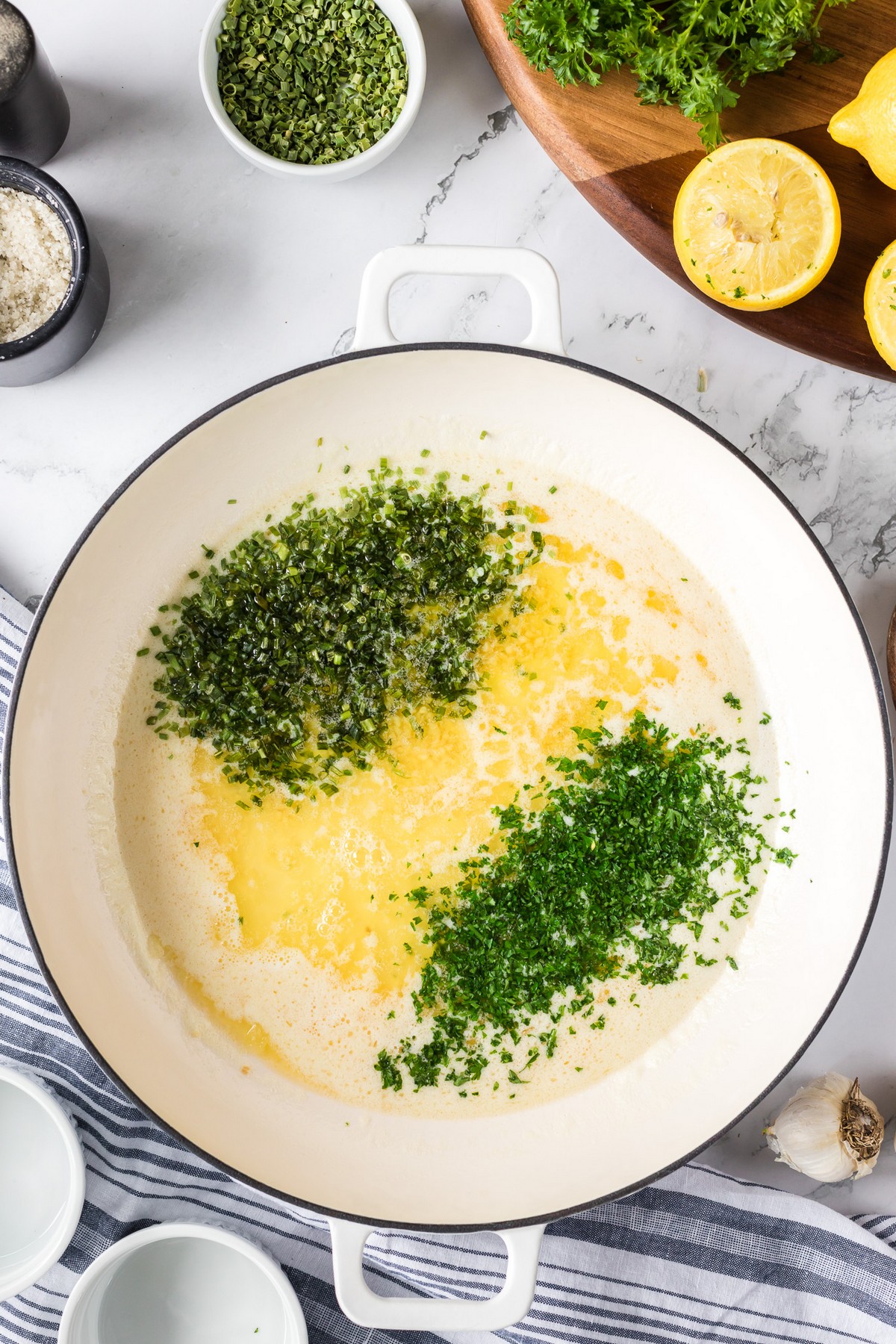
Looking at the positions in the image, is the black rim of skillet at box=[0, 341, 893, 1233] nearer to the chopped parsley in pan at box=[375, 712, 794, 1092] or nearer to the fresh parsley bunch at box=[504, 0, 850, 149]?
the chopped parsley in pan at box=[375, 712, 794, 1092]

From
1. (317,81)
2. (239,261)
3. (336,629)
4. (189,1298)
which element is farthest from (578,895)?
(317,81)

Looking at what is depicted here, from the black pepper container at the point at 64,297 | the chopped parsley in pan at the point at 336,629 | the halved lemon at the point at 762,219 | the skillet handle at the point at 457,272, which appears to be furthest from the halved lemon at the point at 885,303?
the black pepper container at the point at 64,297

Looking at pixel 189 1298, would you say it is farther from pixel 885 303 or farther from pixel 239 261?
pixel 885 303

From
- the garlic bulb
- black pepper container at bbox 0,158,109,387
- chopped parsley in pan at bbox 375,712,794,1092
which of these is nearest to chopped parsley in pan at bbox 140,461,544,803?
chopped parsley in pan at bbox 375,712,794,1092

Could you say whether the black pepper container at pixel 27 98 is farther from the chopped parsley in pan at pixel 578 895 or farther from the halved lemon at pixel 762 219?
the chopped parsley in pan at pixel 578 895

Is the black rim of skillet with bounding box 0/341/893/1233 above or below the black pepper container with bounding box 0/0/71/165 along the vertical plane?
below

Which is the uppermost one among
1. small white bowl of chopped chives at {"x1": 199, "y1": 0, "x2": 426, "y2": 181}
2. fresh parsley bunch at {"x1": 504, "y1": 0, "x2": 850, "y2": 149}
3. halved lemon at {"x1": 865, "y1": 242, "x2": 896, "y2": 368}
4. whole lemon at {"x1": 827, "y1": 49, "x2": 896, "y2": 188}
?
small white bowl of chopped chives at {"x1": 199, "y1": 0, "x2": 426, "y2": 181}
